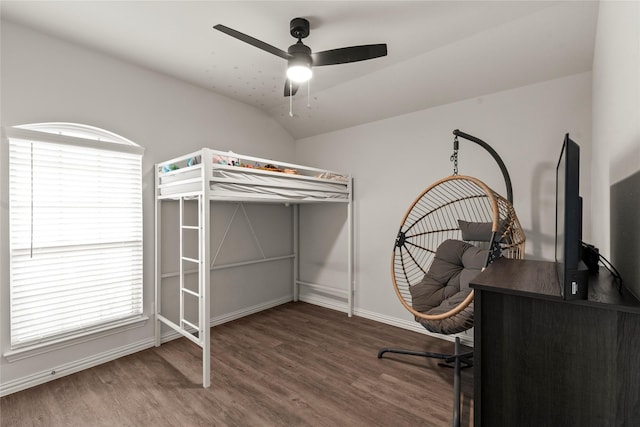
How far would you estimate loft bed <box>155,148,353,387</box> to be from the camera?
2.20 metres

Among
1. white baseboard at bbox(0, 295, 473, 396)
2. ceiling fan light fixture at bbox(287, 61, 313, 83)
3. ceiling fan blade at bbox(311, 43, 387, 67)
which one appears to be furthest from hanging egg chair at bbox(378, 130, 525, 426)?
ceiling fan light fixture at bbox(287, 61, 313, 83)

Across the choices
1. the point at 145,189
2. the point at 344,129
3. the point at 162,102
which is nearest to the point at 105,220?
the point at 145,189

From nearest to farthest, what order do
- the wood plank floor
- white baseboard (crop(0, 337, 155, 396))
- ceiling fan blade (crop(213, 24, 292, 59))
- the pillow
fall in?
1. ceiling fan blade (crop(213, 24, 292, 59))
2. the wood plank floor
3. white baseboard (crop(0, 337, 155, 396))
4. the pillow

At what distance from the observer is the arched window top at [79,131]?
7.27ft

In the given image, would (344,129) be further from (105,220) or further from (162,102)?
(105,220)

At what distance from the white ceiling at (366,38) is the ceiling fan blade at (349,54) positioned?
0.92 ft

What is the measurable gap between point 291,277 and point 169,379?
6.87ft

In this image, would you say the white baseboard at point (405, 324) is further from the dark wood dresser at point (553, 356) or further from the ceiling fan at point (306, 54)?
the ceiling fan at point (306, 54)

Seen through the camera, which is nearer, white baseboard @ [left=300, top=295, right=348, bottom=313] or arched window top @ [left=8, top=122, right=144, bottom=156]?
arched window top @ [left=8, top=122, right=144, bottom=156]

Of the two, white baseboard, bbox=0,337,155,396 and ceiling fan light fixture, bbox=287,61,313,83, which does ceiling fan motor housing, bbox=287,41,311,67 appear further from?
white baseboard, bbox=0,337,155,396

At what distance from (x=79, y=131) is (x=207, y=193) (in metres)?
1.22

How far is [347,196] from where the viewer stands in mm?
3549

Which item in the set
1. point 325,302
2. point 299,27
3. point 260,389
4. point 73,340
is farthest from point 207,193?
point 325,302

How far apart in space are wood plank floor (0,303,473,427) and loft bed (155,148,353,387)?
22 centimetres
